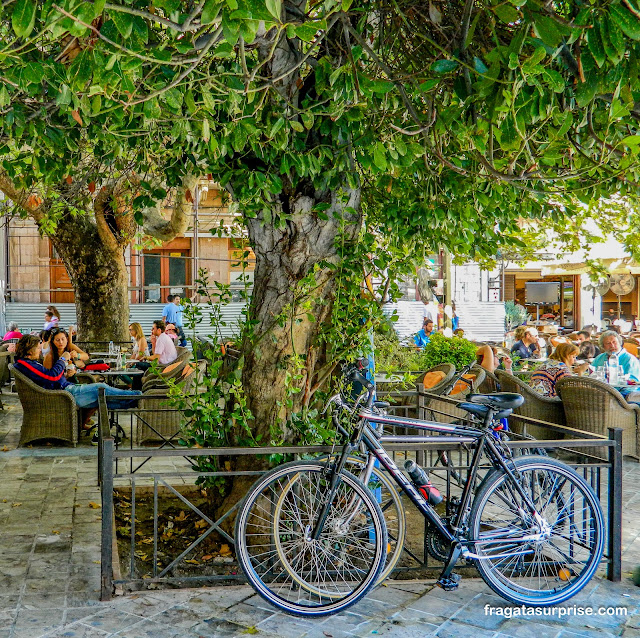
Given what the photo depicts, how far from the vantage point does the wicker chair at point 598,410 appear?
7316 millimetres

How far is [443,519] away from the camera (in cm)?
395

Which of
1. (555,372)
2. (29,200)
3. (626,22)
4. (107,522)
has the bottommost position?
(107,522)

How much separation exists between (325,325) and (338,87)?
5.23 ft

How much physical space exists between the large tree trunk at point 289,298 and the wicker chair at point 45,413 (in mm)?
4091

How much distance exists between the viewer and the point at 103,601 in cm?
387

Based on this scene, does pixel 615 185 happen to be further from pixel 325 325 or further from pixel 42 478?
pixel 42 478

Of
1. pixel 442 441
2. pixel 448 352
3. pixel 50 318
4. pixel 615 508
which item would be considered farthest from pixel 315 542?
pixel 50 318

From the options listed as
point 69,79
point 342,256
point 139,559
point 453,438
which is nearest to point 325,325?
point 342,256

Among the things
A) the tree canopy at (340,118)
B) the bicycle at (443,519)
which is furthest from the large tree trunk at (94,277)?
the bicycle at (443,519)

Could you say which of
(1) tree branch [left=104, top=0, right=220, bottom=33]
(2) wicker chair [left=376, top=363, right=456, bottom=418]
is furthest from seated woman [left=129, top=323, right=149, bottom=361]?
(1) tree branch [left=104, top=0, right=220, bottom=33]

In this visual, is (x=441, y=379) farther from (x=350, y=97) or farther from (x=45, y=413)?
(x=350, y=97)

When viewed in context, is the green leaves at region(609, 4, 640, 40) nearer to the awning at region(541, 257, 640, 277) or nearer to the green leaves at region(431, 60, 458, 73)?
the green leaves at region(431, 60, 458, 73)

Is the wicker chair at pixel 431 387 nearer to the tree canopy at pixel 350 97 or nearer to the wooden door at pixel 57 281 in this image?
the tree canopy at pixel 350 97

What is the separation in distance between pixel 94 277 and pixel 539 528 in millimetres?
10189
